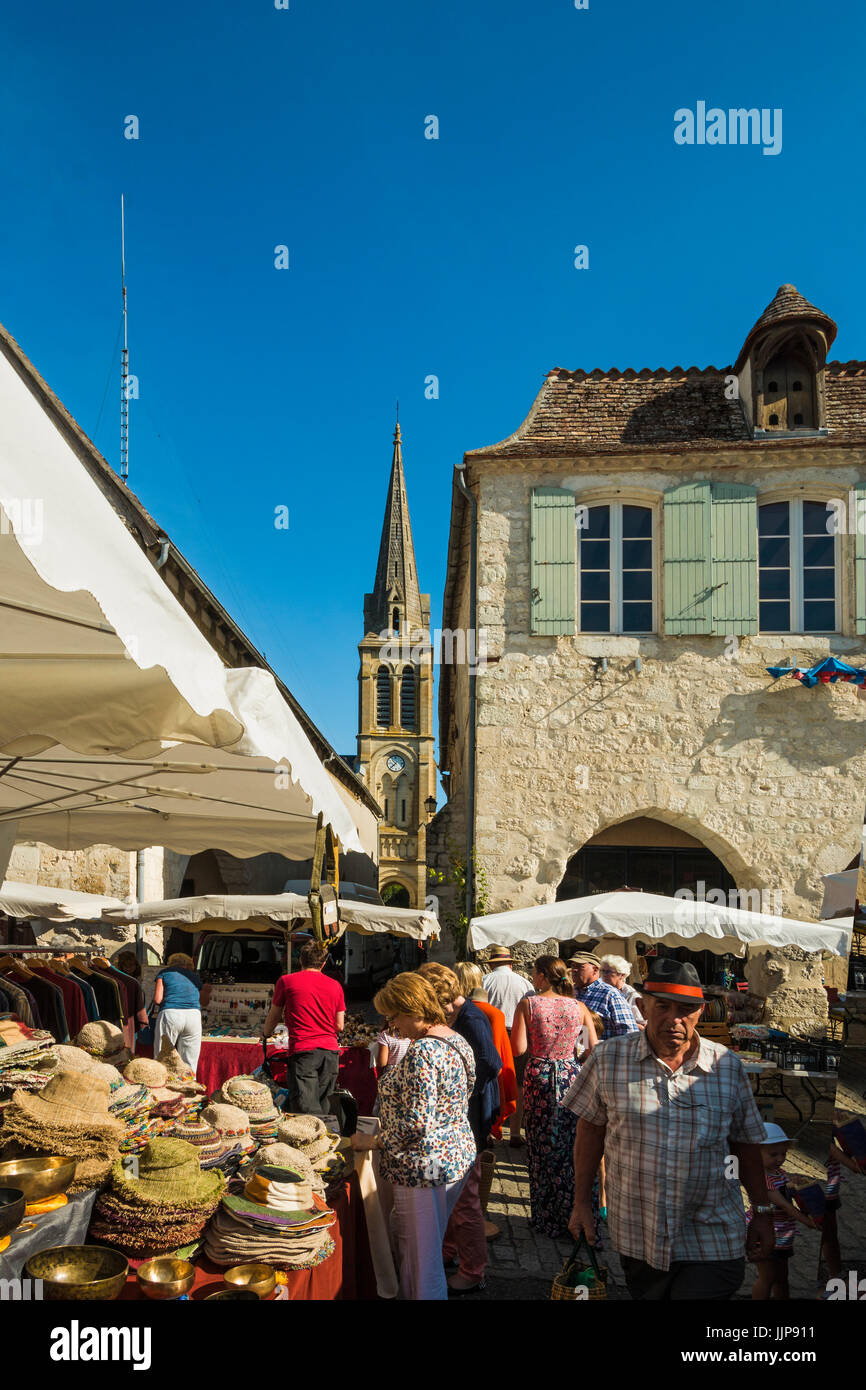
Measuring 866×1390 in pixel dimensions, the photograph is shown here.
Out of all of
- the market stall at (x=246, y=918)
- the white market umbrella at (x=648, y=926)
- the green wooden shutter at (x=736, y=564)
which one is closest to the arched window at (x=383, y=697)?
the green wooden shutter at (x=736, y=564)

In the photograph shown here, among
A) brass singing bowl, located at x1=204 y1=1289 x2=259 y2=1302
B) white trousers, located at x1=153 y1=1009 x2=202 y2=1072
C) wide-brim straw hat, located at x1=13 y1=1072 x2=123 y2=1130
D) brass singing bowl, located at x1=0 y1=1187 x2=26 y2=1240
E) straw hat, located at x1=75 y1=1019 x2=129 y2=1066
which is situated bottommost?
white trousers, located at x1=153 y1=1009 x2=202 y2=1072

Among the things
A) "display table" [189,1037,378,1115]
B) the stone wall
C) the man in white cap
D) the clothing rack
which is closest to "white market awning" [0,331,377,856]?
the man in white cap

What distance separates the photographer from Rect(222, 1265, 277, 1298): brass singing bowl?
2725mm

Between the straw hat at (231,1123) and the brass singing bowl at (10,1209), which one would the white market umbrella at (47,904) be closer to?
the straw hat at (231,1123)

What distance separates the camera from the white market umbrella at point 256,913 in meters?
10.4

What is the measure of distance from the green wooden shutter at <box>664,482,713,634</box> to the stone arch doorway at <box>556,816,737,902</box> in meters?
3.16

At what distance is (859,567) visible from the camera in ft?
42.4

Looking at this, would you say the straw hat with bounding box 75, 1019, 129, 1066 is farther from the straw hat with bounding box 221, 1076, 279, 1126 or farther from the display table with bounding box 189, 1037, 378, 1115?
the display table with bounding box 189, 1037, 378, 1115

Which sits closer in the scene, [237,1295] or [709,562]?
[237,1295]

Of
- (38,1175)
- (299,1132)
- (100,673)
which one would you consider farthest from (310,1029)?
(100,673)

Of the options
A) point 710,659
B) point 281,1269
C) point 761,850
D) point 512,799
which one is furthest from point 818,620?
point 281,1269

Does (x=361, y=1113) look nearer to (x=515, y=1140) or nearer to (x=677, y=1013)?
(x=515, y=1140)

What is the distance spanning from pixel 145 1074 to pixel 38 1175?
65.0 inches

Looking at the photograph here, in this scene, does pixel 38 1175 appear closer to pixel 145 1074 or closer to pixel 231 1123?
pixel 231 1123
